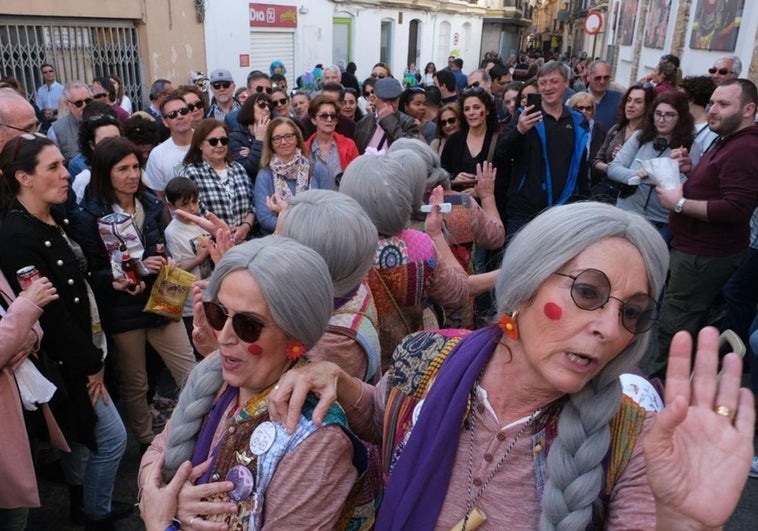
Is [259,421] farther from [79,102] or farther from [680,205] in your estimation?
[79,102]

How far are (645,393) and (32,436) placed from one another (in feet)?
8.17

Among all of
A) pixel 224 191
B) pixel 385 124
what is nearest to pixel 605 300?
pixel 224 191

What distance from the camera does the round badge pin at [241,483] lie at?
1.40m

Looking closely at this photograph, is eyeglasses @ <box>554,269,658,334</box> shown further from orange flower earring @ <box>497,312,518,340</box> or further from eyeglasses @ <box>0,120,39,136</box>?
eyeglasses @ <box>0,120,39,136</box>

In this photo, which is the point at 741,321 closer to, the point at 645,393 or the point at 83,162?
the point at 645,393

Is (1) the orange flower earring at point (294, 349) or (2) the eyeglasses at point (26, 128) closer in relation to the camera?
(1) the orange flower earring at point (294, 349)

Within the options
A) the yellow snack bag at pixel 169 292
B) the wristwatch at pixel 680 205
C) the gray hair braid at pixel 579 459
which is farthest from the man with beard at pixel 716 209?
the yellow snack bag at pixel 169 292

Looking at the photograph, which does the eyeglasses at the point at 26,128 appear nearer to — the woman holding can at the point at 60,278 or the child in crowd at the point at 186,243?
the child in crowd at the point at 186,243

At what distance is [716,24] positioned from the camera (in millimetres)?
9133

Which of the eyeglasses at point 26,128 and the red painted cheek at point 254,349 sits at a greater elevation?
the eyeglasses at point 26,128

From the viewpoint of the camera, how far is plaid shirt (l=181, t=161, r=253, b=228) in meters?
4.11

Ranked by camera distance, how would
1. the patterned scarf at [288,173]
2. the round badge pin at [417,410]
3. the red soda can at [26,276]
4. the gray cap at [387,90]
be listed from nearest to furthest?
1. the round badge pin at [417,410]
2. the red soda can at [26,276]
3. the patterned scarf at [288,173]
4. the gray cap at [387,90]

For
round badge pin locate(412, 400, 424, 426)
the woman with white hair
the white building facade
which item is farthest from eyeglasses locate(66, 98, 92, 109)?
the white building facade

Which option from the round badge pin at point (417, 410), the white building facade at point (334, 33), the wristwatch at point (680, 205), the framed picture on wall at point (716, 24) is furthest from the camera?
the white building facade at point (334, 33)
